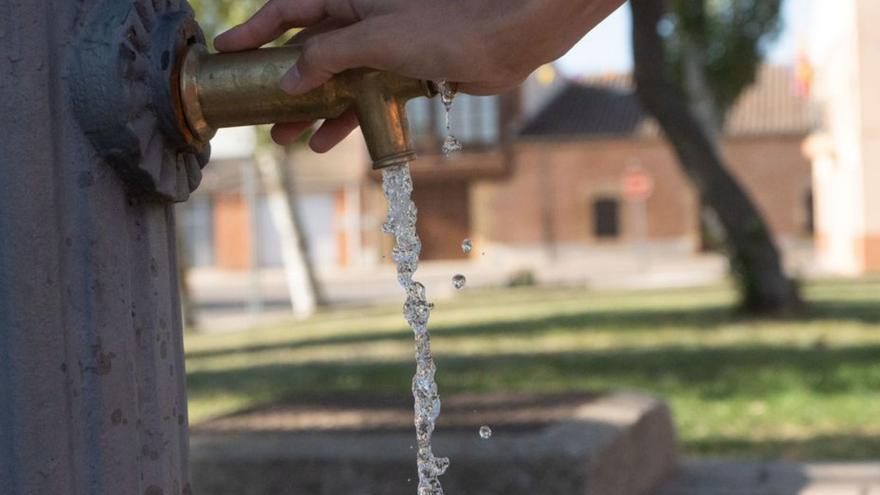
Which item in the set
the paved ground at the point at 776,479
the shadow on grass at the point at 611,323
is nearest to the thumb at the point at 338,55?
the paved ground at the point at 776,479

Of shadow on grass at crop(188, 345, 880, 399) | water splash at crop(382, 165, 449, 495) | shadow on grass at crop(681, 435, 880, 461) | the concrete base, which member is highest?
water splash at crop(382, 165, 449, 495)

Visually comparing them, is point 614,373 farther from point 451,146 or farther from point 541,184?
point 541,184

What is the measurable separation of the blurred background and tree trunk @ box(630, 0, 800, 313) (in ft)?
0.07

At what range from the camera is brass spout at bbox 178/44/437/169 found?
1.31 meters

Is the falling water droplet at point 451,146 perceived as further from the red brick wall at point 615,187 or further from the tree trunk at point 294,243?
the red brick wall at point 615,187

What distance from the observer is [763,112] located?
4291cm

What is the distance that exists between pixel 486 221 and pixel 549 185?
2.24 meters

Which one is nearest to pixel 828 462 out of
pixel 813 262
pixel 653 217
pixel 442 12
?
pixel 442 12

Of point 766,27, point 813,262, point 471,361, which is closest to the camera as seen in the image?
point 471,361

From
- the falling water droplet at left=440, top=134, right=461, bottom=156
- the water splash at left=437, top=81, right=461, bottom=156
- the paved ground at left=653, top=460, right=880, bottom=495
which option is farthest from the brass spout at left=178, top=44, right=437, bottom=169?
the paved ground at left=653, top=460, right=880, bottom=495

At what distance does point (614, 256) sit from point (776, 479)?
37.0 m

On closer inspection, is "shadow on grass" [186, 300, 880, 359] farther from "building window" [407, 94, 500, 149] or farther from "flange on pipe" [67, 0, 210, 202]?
"building window" [407, 94, 500, 149]

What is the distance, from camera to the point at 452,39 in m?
1.26

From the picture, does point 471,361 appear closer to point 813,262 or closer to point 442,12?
point 442,12
